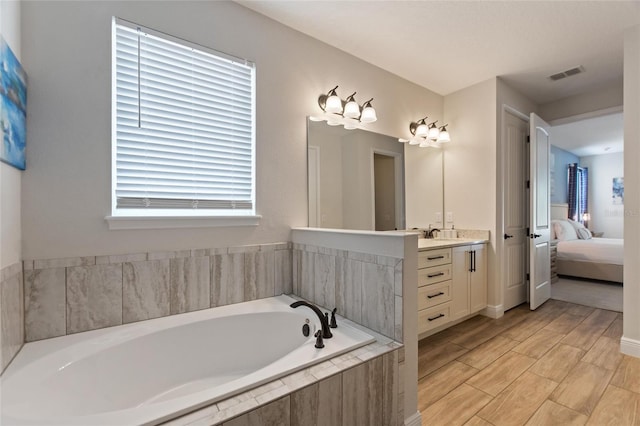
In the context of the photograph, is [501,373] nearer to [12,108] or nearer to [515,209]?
[515,209]

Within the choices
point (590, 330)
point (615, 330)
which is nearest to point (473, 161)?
point (590, 330)

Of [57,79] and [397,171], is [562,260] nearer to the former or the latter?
[397,171]

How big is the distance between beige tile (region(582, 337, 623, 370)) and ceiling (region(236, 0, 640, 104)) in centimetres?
257

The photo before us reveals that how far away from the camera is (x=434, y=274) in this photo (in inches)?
95.7

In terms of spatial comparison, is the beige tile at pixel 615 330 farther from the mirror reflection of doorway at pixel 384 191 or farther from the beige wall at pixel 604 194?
the beige wall at pixel 604 194

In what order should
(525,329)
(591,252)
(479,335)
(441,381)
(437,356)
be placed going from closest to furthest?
1. (441,381)
2. (437,356)
3. (479,335)
4. (525,329)
5. (591,252)

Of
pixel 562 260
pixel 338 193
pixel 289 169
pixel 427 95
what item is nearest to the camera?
pixel 289 169

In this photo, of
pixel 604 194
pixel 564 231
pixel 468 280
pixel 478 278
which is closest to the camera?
pixel 468 280

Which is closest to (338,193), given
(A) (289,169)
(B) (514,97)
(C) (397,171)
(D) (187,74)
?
(A) (289,169)

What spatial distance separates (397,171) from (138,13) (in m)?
2.41

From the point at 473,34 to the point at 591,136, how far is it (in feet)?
16.7

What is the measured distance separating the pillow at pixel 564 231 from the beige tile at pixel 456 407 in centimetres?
469

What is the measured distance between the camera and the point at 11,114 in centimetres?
121

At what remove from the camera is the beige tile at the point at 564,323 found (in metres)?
2.68
